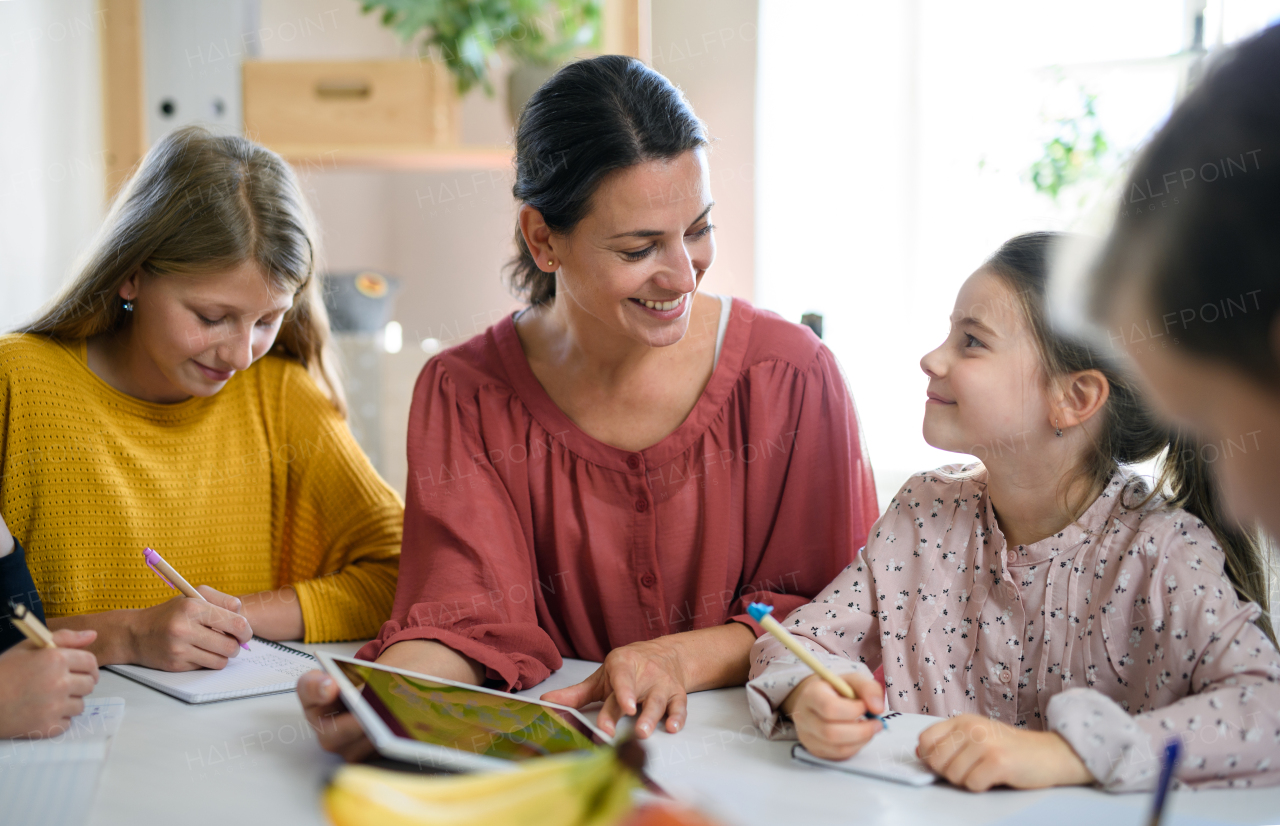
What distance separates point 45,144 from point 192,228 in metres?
0.99

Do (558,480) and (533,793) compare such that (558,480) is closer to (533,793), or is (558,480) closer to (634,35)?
(533,793)

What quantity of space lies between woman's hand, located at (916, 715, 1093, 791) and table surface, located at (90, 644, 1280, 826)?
1cm

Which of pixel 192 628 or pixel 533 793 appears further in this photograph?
pixel 192 628

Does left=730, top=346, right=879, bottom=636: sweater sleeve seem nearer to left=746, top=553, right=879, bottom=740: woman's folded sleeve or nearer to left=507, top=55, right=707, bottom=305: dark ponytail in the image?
left=746, top=553, right=879, bottom=740: woman's folded sleeve

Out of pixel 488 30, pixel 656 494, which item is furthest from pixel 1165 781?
pixel 488 30

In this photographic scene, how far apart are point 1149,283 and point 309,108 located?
196 cm

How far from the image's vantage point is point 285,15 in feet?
9.02

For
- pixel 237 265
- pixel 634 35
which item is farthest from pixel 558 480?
pixel 634 35

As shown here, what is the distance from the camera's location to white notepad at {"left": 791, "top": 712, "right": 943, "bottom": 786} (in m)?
0.75

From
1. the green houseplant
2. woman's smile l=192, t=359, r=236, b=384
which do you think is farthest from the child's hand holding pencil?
the green houseplant

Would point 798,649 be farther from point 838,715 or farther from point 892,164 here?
point 892,164

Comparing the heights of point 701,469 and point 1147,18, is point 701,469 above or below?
below

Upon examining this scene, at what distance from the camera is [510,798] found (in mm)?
480

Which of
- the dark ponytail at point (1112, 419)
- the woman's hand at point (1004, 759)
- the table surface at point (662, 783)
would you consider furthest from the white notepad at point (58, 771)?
the dark ponytail at point (1112, 419)
